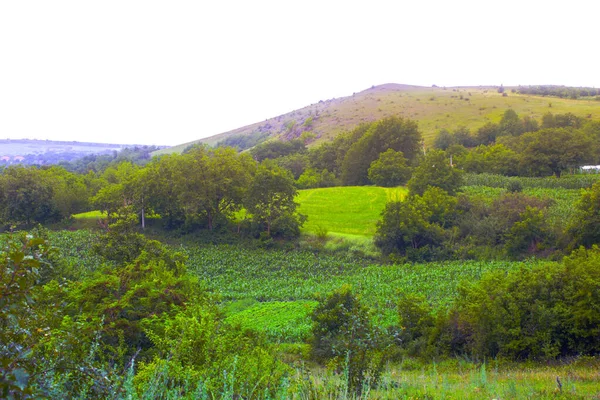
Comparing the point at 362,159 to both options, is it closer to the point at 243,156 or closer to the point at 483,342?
the point at 243,156

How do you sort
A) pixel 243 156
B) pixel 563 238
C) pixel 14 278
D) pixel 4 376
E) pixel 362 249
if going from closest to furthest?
pixel 4 376 → pixel 14 278 → pixel 563 238 → pixel 362 249 → pixel 243 156

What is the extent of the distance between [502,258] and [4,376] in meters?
33.3

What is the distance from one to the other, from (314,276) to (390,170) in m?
24.3

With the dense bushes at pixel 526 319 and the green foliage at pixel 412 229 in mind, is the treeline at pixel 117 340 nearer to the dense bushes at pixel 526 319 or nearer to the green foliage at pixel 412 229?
the dense bushes at pixel 526 319

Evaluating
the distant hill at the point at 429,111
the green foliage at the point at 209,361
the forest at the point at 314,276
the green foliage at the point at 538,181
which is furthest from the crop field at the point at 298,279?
the distant hill at the point at 429,111

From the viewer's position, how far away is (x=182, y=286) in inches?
520

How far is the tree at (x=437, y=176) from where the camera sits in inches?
1556

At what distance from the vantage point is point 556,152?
151ft

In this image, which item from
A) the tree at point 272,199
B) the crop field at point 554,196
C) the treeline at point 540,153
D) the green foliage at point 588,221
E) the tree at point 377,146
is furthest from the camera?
the tree at point 377,146

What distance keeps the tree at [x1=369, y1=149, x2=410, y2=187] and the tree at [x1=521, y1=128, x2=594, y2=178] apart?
12.8 m

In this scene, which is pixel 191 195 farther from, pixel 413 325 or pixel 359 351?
pixel 359 351

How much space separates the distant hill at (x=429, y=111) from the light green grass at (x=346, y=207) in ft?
105

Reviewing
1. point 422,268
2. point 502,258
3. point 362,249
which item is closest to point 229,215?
point 362,249

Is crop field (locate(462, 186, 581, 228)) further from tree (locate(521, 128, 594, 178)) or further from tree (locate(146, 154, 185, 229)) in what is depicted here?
tree (locate(146, 154, 185, 229))
